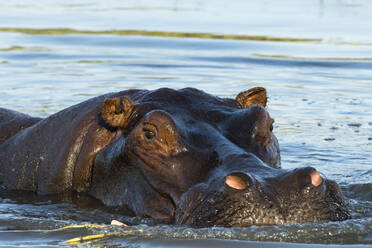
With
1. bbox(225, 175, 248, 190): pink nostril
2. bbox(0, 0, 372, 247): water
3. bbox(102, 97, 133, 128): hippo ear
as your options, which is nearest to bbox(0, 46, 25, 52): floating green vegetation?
bbox(0, 0, 372, 247): water

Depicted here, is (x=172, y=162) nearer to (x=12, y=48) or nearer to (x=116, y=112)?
(x=116, y=112)

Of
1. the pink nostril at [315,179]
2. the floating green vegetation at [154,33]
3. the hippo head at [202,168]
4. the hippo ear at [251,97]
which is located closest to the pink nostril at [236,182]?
the hippo head at [202,168]

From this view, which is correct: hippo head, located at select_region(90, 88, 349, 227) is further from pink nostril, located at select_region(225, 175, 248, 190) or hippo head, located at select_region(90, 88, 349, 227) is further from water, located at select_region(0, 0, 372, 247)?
water, located at select_region(0, 0, 372, 247)

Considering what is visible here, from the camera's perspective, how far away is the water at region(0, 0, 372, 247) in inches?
227

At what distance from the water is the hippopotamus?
0.45ft

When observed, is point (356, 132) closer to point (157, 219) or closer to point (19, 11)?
point (157, 219)

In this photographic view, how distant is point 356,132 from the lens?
1018 centimetres

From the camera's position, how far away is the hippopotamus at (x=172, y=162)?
17.1ft

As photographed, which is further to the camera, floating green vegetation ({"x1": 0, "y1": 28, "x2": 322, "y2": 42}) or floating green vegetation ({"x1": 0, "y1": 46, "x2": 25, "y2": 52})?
floating green vegetation ({"x1": 0, "y1": 28, "x2": 322, "y2": 42})

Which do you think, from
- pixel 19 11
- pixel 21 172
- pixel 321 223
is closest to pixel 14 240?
pixel 21 172

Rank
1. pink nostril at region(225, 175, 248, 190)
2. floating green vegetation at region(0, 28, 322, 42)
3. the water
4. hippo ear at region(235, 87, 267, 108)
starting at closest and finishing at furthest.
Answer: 1. pink nostril at region(225, 175, 248, 190)
2. the water
3. hippo ear at region(235, 87, 267, 108)
4. floating green vegetation at region(0, 28, 322, 42)

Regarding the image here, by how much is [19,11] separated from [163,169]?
17623 mm

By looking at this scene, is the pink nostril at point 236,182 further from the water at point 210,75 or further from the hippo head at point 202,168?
the water at point 210,75

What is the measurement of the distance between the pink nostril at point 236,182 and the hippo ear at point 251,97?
1.73 m
